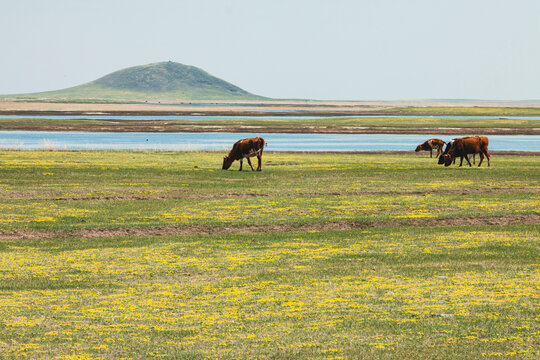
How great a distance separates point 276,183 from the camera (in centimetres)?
4022

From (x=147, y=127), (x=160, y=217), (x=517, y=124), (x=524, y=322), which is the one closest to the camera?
(x=524, y=322)

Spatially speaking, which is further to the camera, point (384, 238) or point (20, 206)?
point (20, 206)

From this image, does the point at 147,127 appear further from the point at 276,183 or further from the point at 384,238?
the point at 384,238

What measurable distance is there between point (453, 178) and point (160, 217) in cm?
2252

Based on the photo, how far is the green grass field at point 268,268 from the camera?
11641mm

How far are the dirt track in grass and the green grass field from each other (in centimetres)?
11

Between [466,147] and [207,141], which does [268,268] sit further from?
[207,141]

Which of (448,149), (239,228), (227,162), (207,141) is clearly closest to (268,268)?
(239,228)

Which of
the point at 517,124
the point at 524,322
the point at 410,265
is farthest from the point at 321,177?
the point at 517,124

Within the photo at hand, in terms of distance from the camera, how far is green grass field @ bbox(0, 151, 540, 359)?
11.6m

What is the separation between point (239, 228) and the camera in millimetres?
26484

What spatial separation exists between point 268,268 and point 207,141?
71.4 metres

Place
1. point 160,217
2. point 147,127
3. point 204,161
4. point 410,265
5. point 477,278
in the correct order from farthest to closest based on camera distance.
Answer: point 147,127
point 204,161
point 160,217
point 410,265
point 477,278

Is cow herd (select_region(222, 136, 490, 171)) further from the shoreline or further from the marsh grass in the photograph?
the shoreline
